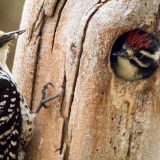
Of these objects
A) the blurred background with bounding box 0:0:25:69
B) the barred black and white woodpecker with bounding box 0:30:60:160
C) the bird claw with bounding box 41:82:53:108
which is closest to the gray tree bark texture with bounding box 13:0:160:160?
the bird claw with bounding box 41:82:53:108

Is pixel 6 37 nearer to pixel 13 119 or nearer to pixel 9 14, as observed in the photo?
pixel 13 119

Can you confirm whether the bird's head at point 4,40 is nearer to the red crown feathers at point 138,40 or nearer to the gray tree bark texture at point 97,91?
the gray tree bark texture at point 97,91

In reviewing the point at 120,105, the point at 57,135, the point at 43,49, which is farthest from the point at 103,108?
the point at 43,49

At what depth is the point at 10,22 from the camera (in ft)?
20.5

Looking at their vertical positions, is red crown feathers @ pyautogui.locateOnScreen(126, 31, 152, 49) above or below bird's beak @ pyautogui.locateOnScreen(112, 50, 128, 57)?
above

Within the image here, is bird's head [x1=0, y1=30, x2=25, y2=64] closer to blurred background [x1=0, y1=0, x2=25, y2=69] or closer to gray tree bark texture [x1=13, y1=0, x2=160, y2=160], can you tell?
gray tree bark texture [x1=13, y1=0, x2=160, y2=160]

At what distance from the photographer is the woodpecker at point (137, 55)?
371 centimetres

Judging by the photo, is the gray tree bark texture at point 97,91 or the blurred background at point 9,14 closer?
the gray tree bark texture at point 97,91

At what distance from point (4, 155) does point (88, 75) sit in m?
0.73

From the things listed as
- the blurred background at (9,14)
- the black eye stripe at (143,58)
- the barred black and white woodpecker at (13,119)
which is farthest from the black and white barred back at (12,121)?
the blurred background at (9,14)

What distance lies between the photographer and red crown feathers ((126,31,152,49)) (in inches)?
145

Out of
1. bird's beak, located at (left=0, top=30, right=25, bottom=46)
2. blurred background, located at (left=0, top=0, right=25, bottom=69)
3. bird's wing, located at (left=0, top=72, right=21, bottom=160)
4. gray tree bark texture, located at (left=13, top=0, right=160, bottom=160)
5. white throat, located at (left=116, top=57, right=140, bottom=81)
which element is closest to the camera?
gray tree bark texture, located at (left=13, top=0, right=160, bottom=160)

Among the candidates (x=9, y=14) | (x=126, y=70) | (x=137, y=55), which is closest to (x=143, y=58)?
(x=137, y=55)

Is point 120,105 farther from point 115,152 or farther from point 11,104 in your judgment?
point 11,104
